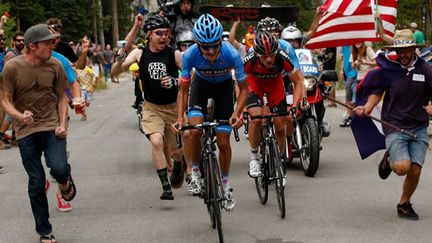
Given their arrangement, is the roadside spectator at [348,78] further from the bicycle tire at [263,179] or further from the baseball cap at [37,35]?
the baseball cap at [37,35]

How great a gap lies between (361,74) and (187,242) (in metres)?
9.33

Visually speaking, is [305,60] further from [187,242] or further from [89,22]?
[89,22]

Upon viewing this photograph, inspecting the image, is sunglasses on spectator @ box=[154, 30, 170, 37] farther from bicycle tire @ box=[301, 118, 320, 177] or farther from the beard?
the beard

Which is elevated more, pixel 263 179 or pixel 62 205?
pixel 263 179

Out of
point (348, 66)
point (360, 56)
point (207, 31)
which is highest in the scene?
point (207, 31)

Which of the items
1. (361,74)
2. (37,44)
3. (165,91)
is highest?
(37,44)

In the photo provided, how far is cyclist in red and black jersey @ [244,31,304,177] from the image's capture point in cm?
866

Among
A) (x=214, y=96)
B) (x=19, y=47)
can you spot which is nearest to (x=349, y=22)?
(x=19, y=47)

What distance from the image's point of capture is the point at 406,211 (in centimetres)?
809

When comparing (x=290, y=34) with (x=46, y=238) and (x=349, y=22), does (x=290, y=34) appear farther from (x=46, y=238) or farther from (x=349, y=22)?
(x=46, y=238)

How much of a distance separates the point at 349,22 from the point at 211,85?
626cm

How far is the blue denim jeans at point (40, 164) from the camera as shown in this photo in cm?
730

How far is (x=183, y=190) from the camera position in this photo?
9984 millimetres

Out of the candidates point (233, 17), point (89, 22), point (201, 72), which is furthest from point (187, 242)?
point (89, 22)
